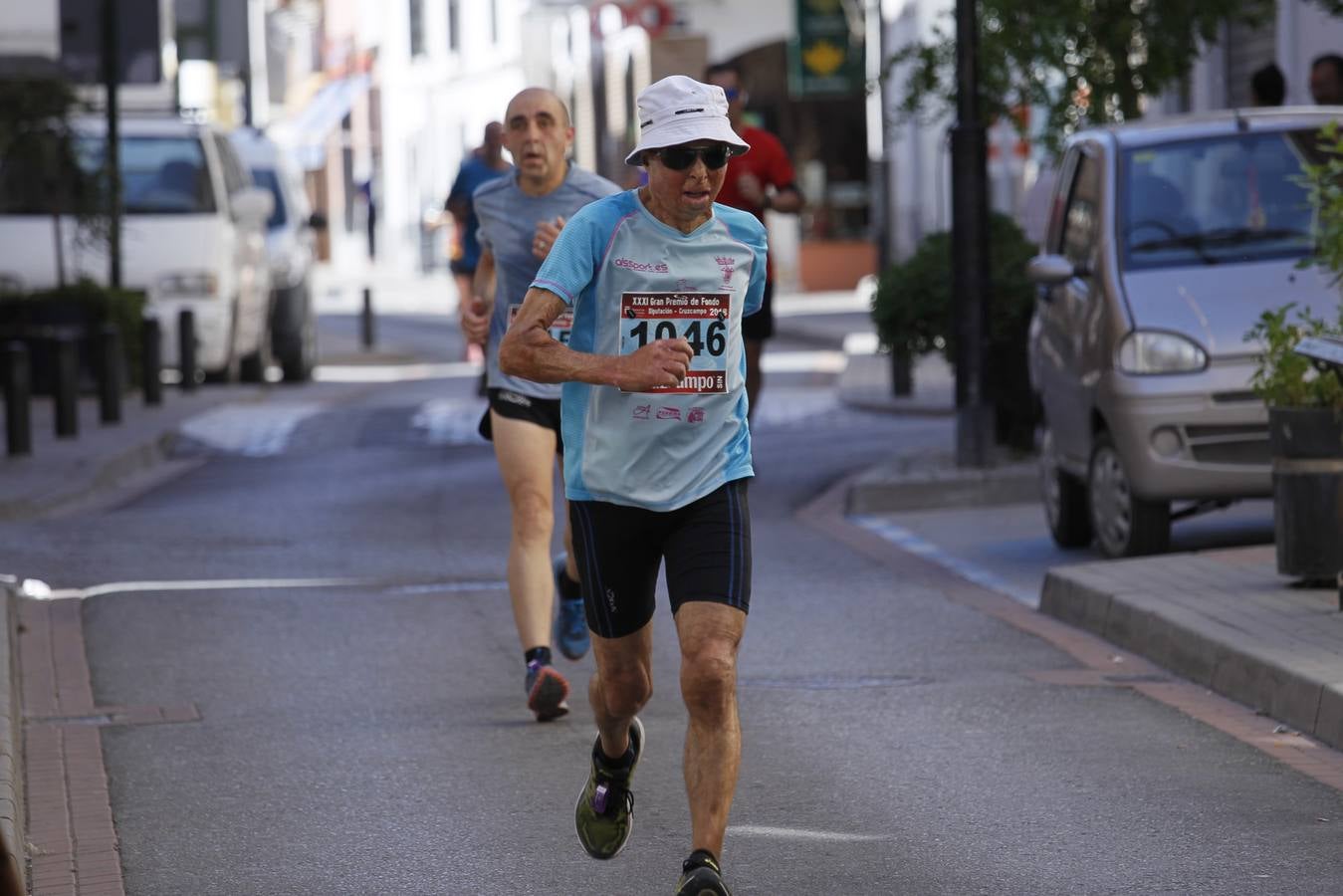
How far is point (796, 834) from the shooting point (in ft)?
21.9

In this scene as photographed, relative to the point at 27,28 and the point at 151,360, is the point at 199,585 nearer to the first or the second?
the point at 151,360

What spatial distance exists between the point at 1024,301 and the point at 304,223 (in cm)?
1334

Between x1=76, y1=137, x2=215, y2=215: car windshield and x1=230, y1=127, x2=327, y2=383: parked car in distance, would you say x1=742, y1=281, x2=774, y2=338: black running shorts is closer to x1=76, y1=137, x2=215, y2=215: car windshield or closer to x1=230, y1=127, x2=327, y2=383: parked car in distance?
x1=76, y1=137, x2=215, y2=215: car windshield

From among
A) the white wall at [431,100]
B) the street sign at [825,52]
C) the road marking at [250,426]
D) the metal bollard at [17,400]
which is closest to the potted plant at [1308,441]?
the metal bollard at [17,400]

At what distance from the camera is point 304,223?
27453mm

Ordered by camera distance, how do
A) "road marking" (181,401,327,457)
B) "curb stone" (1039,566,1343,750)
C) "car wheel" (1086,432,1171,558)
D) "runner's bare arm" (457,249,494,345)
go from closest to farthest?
"curb stone" (1039,566,1343,750) < "runner's bare arm" (457,249,494,345) < "car wheel" (1086,432,1171,558) < "road marking" (181,401,327,457)

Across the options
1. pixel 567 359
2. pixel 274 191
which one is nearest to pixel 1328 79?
pixel 567 359

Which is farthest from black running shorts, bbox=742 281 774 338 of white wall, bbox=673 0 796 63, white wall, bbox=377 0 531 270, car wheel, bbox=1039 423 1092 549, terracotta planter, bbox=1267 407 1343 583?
white wall, bbox=377 0 531 270

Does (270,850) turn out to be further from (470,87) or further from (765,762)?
(470,87)

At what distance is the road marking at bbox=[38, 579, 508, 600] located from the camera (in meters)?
11.6

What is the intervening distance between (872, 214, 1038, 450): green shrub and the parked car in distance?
34.4ft

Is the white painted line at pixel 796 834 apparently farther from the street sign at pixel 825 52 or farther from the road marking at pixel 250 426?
the street sign at pixel 825 52

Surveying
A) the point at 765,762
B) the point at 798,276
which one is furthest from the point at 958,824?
the point at 798,276

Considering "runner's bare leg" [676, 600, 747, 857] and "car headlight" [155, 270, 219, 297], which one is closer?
"runner's bare leg" [676, 600, 747, 857]
